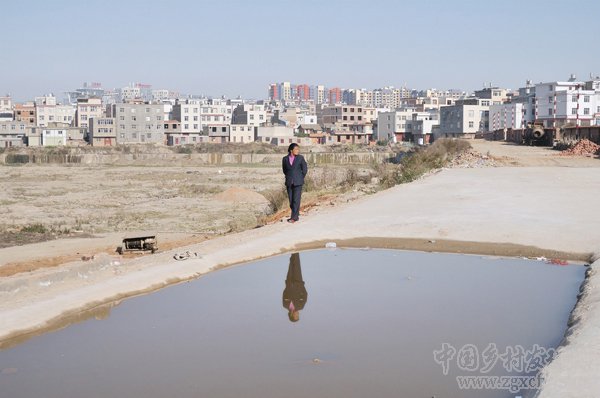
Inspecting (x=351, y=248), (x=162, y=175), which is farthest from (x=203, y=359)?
(x=162, y=175)

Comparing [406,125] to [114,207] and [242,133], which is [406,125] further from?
[114,207]

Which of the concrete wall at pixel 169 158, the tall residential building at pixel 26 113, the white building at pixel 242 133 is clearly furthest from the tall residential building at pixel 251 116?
the tall residential building at pixel 26 113

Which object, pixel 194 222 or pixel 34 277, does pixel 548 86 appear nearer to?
pixel 194 222

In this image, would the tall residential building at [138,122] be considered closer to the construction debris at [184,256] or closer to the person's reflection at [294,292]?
the construction debris at [184,256]

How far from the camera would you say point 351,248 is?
14.1 meters

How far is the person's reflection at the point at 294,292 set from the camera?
10.0m

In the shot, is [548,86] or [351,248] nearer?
[351,248]

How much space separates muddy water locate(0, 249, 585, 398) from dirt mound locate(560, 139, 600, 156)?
2547 cm

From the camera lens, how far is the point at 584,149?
36.8 m

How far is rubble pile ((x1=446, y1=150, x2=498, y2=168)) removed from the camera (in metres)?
30.3

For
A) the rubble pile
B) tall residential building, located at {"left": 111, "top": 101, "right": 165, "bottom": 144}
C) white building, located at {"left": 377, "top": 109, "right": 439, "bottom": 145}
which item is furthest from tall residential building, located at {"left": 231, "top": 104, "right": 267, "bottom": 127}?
the rubble pile

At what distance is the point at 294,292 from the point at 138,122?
115m

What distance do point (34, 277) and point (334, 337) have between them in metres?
5.60

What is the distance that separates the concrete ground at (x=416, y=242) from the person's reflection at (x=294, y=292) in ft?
3.29
